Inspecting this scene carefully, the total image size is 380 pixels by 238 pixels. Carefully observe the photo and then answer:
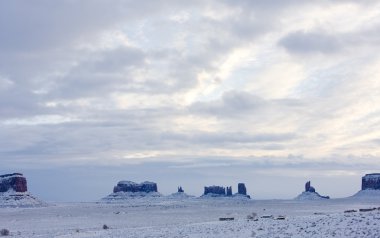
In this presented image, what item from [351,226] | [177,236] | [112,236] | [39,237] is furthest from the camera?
[39,237]

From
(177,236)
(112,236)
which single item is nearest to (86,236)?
(112,236)

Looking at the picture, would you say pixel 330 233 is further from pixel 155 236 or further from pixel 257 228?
pixel 155 236

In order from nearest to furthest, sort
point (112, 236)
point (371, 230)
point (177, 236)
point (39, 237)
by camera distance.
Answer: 1. point (371, 230)
2. point (177, 236)
3. point (112, 236)
4. point (39, 237)

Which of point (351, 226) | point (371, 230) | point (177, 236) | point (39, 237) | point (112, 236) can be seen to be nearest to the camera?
point (371, 230)

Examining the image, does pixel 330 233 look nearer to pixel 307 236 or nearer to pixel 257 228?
pixel 307 236

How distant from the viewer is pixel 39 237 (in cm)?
4900

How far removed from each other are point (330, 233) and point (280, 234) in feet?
11.2

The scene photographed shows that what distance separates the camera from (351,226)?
35.8 metres

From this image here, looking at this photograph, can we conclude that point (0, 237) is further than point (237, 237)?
Yes

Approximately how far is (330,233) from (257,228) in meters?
7.84

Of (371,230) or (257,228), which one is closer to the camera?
(371,230)

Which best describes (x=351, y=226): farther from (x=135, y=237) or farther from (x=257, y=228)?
(x=135, y=237)

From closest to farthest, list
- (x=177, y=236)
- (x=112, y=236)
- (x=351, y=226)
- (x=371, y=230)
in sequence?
(x=371, y=230)
(x=351, y=226)
(x=177, y=236)
(x=112, y=236)

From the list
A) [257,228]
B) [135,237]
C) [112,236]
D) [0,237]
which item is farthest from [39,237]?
[257,228]
